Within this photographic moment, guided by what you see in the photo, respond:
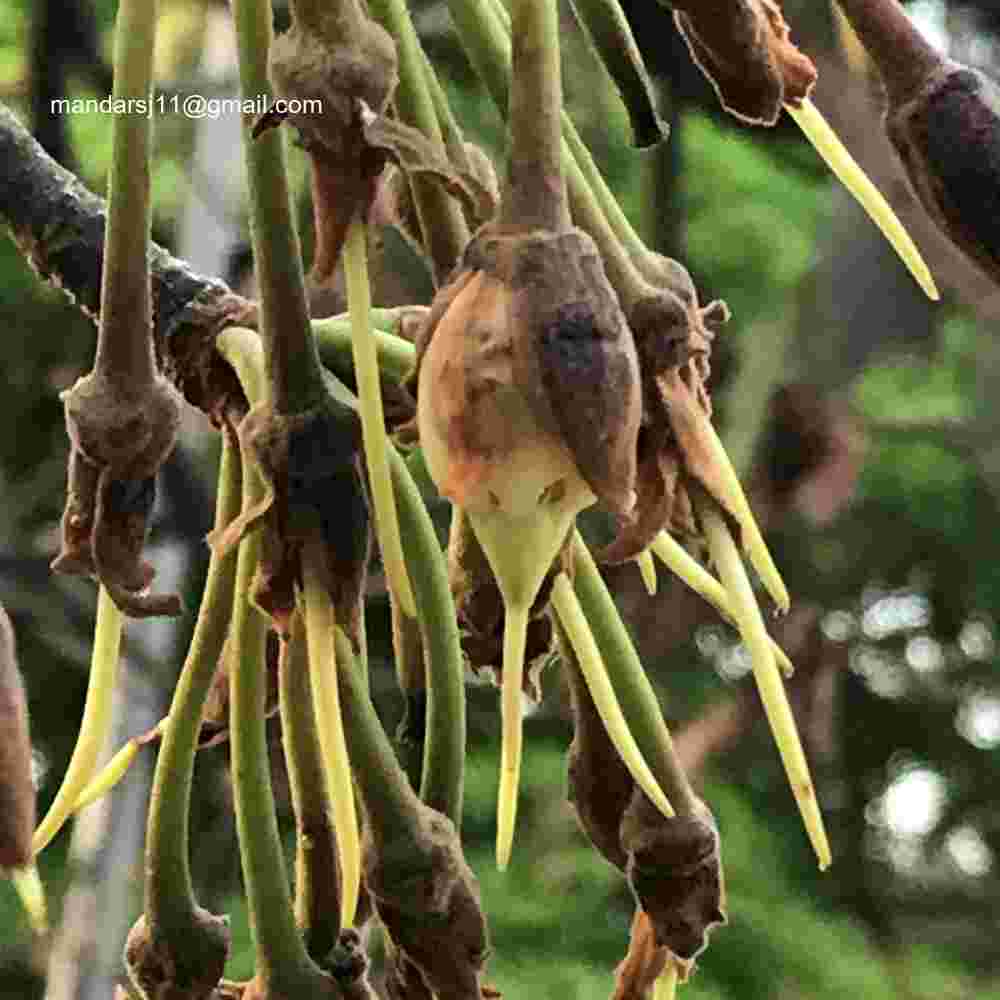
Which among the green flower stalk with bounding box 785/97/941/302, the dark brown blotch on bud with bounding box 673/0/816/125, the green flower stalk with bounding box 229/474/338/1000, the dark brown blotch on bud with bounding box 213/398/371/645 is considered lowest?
the green flower stalk with bounding box 229/474/338/1000

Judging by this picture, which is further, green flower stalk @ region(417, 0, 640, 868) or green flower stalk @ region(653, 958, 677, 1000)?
green flower stalk @ region(653, 958, 677, 1000)

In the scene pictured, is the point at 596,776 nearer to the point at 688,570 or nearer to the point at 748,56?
the point at 688,570

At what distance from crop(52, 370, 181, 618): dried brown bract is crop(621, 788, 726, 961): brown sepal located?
11cm

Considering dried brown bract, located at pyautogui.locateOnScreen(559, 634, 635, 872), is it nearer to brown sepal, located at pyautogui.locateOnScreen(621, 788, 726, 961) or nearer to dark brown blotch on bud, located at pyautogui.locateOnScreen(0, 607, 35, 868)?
brown sepal, located at pyautogui.locateOnScreen(621, 788, 726, 961)

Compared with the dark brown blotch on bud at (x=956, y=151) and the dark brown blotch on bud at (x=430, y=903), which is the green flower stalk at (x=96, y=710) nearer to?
the dark brown blotch on bud at (x=430, y=903)

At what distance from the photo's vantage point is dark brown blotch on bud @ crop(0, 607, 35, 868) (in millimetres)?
401

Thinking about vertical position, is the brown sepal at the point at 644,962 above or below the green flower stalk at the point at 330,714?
below

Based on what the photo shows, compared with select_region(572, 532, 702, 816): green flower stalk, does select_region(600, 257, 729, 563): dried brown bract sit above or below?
above

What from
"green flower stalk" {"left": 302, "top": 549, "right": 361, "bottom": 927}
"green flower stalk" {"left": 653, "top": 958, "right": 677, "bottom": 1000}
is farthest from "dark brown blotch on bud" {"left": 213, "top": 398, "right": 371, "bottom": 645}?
"green flower stalk" {"left": 653, "top": 958, "right": 677, "bottom": 1000}

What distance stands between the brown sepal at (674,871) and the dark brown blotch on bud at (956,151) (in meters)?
0.13

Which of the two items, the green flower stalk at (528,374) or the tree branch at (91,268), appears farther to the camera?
the tree branch at (91,268)

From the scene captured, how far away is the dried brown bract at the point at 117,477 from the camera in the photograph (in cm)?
41

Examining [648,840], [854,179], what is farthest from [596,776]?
[854,179]

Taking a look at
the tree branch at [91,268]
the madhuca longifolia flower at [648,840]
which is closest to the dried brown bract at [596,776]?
the madhuca longifolia flower at [648,840]
